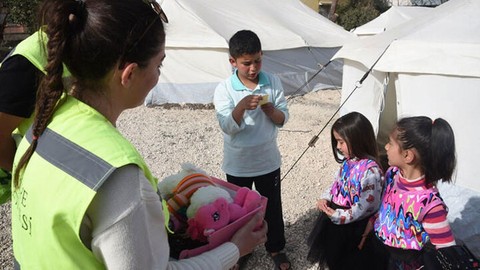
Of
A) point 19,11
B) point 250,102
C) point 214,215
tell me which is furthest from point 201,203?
point 19,11

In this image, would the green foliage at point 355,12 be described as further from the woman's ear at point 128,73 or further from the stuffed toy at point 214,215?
the woman's ear at point 128,73

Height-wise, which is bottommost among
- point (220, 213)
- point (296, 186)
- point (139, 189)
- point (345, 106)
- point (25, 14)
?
point (25, 14)

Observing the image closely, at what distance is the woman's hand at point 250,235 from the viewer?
138 cm

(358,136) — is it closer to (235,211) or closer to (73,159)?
(235,211)

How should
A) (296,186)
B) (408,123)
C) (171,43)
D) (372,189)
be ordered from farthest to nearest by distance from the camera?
(171,43) → (296,186) → (372,189) → (408,123)

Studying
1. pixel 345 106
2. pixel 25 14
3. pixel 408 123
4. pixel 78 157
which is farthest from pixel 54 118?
pixel 25 14

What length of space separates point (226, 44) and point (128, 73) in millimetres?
7749

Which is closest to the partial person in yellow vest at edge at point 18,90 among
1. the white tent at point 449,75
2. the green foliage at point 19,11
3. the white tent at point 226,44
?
the white tent at point 449,75

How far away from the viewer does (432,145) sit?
2.16 m

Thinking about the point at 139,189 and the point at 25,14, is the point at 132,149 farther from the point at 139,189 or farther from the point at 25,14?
the point at 25,14

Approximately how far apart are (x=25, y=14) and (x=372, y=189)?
17.5m

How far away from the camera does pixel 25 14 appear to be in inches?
645

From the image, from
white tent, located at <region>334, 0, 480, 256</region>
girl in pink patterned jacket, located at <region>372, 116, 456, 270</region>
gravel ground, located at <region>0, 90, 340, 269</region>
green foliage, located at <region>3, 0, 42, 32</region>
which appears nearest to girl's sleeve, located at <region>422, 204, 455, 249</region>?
girl in pink patterned jacket, located at <region>372, 116, 456, 270</region>

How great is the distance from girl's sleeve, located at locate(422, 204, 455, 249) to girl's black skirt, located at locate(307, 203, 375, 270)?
2.00 ft
